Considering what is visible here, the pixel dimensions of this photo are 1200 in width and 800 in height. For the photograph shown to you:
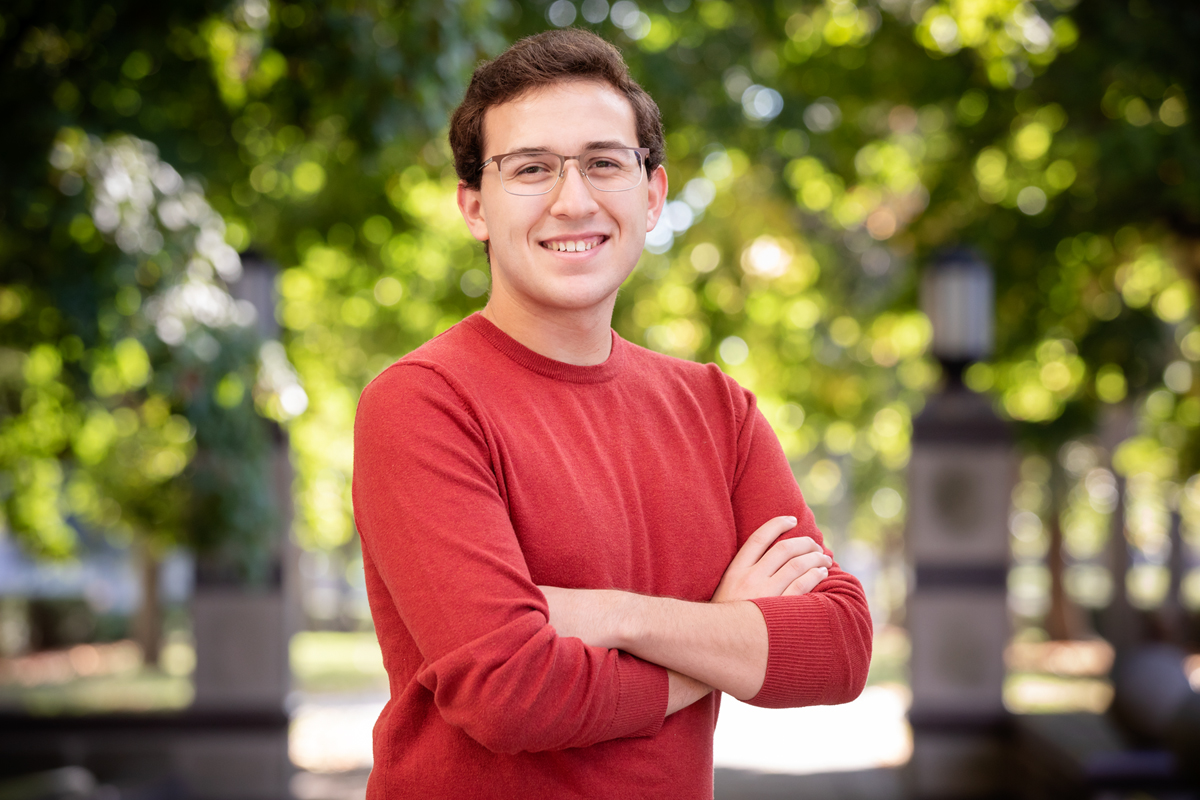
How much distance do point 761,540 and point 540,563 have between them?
420 millimetres

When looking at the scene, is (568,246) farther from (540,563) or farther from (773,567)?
(773,567)

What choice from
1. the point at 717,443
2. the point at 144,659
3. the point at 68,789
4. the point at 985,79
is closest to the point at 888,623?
the point at 144,659

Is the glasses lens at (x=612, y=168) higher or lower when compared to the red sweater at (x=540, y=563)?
higher

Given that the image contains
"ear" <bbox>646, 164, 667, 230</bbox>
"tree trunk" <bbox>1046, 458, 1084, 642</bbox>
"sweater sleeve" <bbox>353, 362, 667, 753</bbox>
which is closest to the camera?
"sweater sleeve" <bbox>353, 362, 667, 753</bbox>

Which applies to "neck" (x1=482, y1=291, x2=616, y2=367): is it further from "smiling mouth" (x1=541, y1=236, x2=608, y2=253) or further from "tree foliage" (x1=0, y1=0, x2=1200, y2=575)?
"tree foliage" (x1=0, y1=0, x2=1200, y2=575)

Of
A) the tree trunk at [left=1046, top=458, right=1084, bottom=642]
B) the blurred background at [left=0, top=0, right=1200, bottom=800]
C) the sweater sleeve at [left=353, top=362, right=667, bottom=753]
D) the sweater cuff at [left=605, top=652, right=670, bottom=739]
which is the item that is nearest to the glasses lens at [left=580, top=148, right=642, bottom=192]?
the sweater sleeve at [left=353, top=362, right=667, bottom=753]

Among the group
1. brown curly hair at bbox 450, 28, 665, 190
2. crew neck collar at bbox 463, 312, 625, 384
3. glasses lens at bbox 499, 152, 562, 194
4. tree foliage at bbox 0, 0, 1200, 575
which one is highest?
tree foliage at bbox 0, 0, 1200, 575

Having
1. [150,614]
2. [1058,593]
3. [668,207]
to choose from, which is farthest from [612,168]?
[1058,593]

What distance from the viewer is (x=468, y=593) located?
66.4 inches

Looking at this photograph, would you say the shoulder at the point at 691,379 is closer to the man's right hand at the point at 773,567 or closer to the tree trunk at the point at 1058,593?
the man's right hand at the point at 773,567

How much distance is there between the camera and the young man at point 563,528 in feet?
5.61

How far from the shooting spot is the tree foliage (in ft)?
17.3

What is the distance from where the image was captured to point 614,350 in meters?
2.05

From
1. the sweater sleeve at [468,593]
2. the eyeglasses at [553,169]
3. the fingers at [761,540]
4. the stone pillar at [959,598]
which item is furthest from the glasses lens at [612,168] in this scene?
the stone pillar at [959,598]
